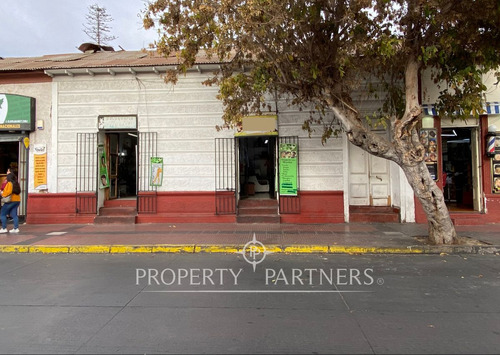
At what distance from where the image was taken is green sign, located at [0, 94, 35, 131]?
11297mm

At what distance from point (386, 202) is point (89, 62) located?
10.9 metres

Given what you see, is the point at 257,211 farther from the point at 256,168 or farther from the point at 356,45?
the point at 356,45

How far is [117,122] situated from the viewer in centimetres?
1141

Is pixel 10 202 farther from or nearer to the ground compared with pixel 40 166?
nearer to the ground

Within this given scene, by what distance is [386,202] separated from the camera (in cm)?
1120

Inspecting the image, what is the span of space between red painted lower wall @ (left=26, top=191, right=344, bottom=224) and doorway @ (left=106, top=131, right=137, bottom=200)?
4.75 ft

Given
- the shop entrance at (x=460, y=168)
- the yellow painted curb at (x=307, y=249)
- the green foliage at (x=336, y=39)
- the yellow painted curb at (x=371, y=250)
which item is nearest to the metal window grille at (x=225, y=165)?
the green foliage at (x=336, y=39)

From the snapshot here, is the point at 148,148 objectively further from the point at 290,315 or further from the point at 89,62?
the point at 290,315

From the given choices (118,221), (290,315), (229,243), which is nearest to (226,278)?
(290,315)

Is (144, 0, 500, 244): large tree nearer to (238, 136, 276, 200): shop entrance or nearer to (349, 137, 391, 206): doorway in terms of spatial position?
(349, 137, 391, 206): doorway

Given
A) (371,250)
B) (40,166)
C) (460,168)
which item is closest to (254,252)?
(371,250)

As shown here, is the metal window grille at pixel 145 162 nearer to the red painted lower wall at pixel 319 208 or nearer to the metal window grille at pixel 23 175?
the metal window grille at pixel 23 175

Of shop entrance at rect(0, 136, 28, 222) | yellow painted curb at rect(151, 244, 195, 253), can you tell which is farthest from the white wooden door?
shop entrance at rect(0, 136, 28, 222)

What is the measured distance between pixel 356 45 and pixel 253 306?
222 inches
